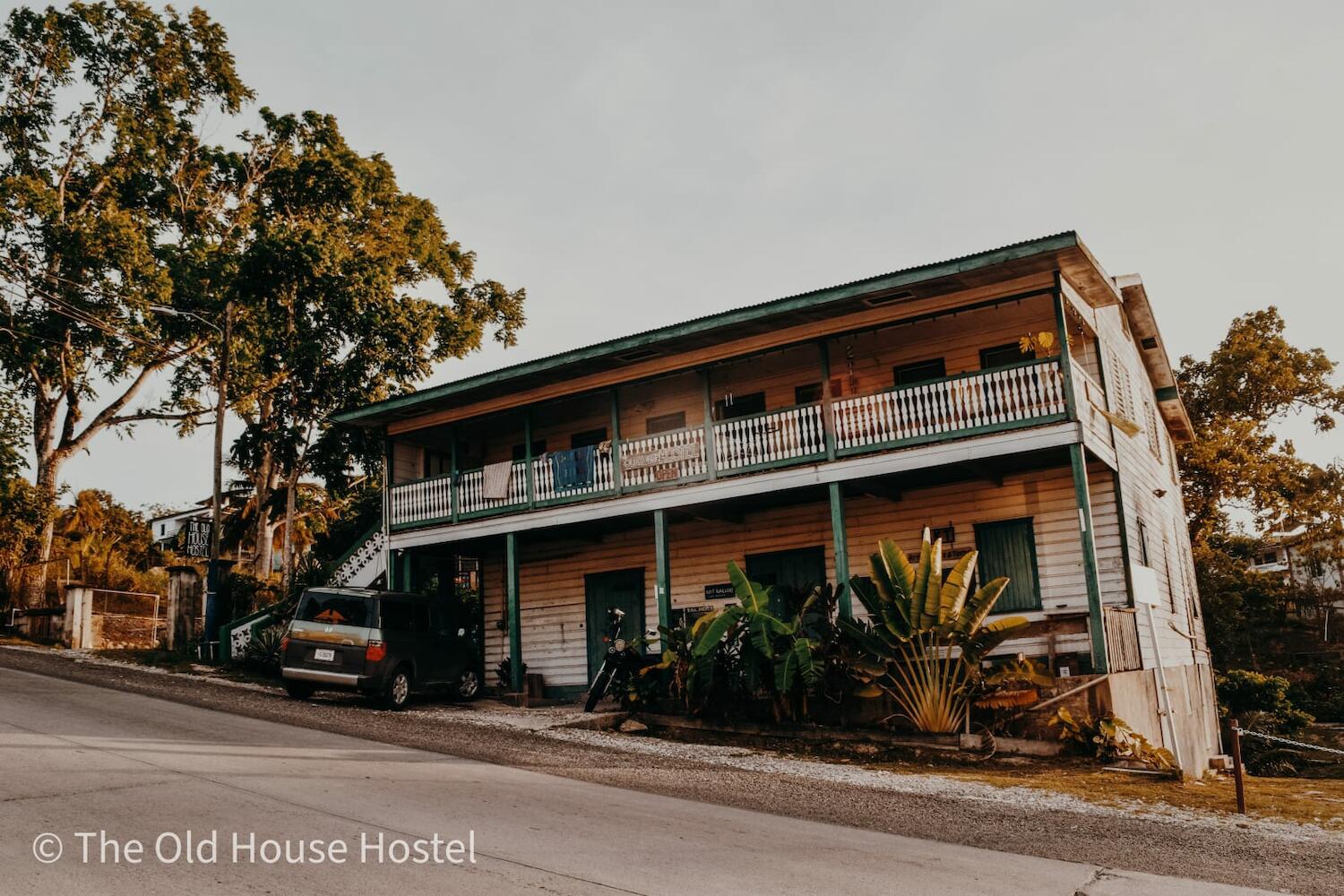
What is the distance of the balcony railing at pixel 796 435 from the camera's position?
1385 cm

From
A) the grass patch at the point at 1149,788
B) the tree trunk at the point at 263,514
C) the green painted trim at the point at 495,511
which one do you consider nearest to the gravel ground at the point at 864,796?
the grass patch at the point at 1149,788

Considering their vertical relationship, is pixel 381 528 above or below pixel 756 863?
above

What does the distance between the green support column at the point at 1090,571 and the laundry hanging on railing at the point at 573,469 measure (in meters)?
8.15

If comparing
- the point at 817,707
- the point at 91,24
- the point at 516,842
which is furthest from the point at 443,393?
the point at 91,24

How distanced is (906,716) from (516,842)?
7389 mm

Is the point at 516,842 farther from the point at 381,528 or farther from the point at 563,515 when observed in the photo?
the point at 381,528

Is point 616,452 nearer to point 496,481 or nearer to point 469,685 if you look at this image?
point 496,481

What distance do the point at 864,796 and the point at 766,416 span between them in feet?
24.6

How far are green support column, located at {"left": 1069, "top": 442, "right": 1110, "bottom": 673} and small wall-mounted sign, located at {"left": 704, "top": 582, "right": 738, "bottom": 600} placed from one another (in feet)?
21.9

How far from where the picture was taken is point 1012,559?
15469 millimetres

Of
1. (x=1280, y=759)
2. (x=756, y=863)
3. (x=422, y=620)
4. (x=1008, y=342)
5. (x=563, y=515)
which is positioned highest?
(x=1008, y=342)

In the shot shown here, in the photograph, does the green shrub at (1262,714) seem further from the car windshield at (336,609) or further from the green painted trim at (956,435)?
the car windshield at (336,609)

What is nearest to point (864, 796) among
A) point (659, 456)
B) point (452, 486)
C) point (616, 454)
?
point (659, 456)

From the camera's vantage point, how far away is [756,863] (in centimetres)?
639
